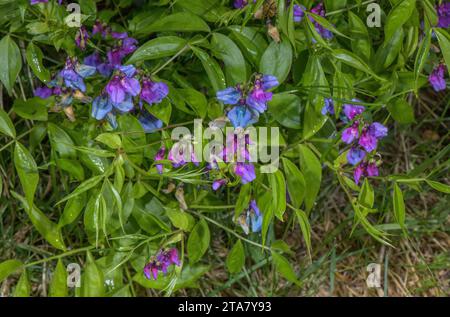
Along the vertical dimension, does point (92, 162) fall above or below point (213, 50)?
below

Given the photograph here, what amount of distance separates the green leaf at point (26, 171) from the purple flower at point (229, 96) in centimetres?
49

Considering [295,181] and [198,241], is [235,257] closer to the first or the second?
[198,241]

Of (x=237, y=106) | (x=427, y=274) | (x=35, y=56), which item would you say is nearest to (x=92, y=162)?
(x=35, y=56)

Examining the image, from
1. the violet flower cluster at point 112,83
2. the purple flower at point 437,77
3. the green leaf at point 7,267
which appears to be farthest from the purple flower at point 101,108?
the purple flower at point 437,77

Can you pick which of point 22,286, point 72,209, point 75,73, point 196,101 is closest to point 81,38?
point 75,73

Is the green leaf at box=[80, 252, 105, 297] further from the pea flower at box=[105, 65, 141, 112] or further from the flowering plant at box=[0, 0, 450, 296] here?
the pea flower at box=[105, 65, 141, 112]

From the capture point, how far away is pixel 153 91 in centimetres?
138

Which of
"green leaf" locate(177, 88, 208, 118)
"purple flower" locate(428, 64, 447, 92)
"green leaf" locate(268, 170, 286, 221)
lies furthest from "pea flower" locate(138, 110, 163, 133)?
"purple flower" locate(428, 64, 447, 92)

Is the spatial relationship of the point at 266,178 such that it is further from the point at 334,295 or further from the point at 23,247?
the point at 23,247

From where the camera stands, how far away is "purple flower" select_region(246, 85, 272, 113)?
134cm

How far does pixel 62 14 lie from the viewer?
1.46 metres

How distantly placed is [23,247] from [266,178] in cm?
83

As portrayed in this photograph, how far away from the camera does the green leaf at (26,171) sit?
147 centimetres

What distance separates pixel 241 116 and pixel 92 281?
60cm
